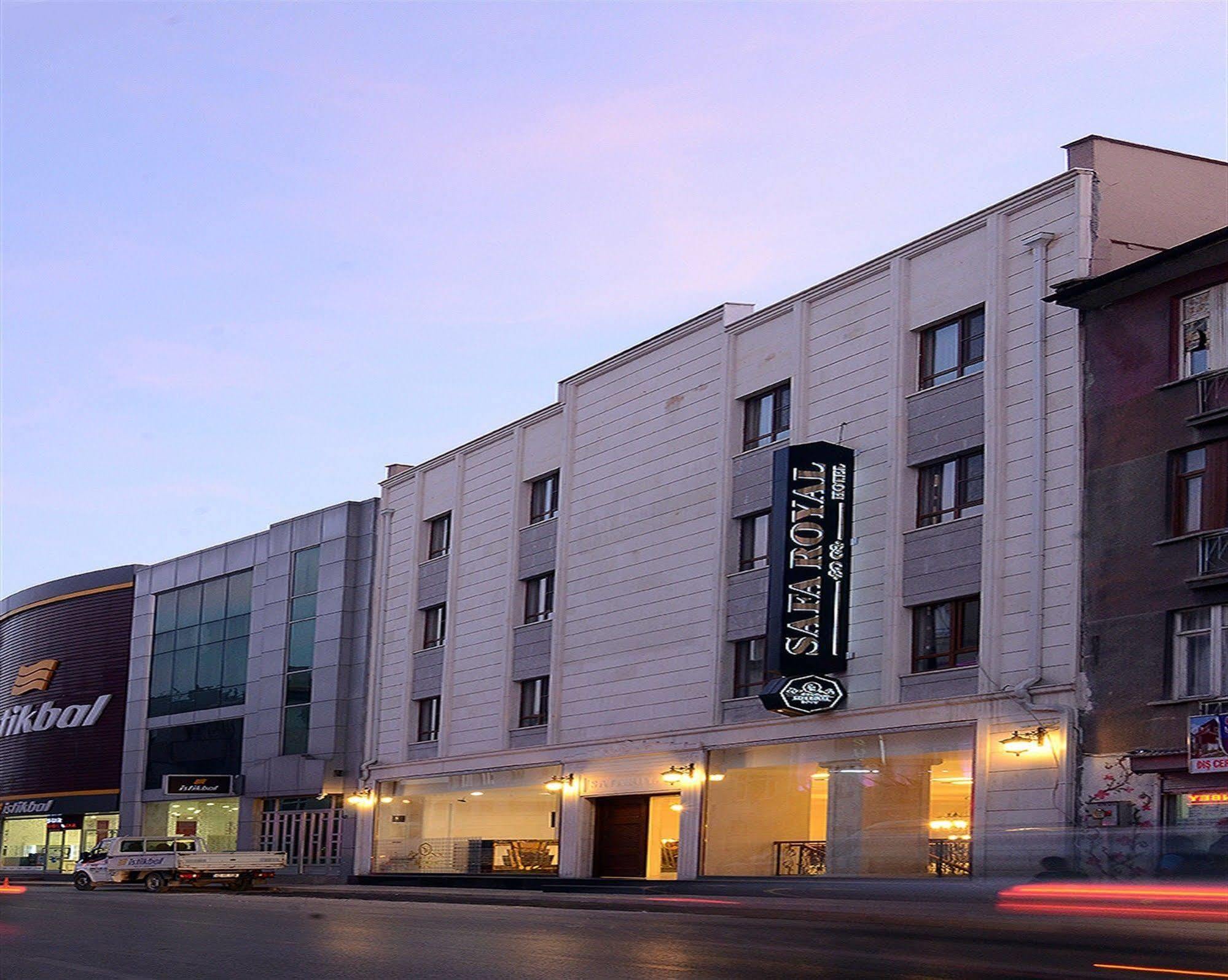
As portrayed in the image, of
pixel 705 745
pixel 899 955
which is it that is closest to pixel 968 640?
pixel 705 745

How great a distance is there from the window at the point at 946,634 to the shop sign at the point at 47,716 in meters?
44.6

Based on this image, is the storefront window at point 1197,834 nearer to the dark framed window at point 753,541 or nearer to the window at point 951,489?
the window at point 951,489

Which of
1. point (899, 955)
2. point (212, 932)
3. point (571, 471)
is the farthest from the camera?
point (571, 471)

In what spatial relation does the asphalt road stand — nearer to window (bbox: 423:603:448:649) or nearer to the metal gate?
window (bbox: 423:603:448:649)

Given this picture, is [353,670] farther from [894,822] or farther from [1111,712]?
[1111,712]

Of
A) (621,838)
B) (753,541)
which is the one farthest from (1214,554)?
(621,838)

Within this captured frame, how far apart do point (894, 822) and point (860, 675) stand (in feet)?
9.93

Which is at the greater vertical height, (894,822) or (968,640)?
(968,640)

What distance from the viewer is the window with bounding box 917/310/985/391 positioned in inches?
1286

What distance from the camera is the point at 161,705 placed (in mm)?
65625

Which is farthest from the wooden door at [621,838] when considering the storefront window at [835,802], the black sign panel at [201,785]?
the black sign panel at [201,785]

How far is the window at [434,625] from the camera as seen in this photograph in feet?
165

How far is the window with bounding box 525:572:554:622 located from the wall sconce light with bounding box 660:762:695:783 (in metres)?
7.66

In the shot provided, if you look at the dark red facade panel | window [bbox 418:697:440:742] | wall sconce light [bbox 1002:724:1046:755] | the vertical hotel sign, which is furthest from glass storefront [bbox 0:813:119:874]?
wall sconce light [bbox 1002:724:1046:755]
